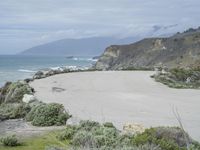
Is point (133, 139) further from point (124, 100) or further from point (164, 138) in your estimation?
point (124, 100)

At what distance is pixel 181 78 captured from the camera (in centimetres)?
3425

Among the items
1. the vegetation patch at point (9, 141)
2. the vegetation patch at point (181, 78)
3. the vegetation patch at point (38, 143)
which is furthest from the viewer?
the vegetation patch at point (181, 78)

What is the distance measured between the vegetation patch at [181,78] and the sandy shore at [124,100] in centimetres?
74

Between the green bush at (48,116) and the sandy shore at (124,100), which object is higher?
the green bush at (48,116)

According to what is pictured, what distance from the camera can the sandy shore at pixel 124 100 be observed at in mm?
17750

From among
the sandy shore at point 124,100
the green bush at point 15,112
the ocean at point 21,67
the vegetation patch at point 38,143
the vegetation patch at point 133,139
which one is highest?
the vegetation patch at point 133,139

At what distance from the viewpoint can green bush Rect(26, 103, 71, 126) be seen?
1596 centimetres

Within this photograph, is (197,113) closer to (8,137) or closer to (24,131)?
(24,131)

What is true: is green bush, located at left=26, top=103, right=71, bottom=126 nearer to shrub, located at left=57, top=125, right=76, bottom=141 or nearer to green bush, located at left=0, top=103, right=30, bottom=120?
green bush, located at left=0, top=103, right=30, bottom=120

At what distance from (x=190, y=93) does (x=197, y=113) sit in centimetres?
746

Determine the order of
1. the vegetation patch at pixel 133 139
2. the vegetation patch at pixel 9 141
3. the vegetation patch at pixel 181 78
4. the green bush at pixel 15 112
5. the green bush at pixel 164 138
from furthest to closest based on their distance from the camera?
the vegetation patch at pixel 181 78, the green bush at pixel 15 112, the vegetation patch at pixel 9 141, the green bush at pixel 164 138, the vegetation patch at pixel 133 139

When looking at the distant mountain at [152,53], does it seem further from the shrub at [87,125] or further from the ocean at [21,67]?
the shrub at [87,125]

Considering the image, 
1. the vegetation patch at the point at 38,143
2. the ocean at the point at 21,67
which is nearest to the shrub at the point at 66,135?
the vegetation patch at the point at 38,143

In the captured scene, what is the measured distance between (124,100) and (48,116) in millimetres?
7954
